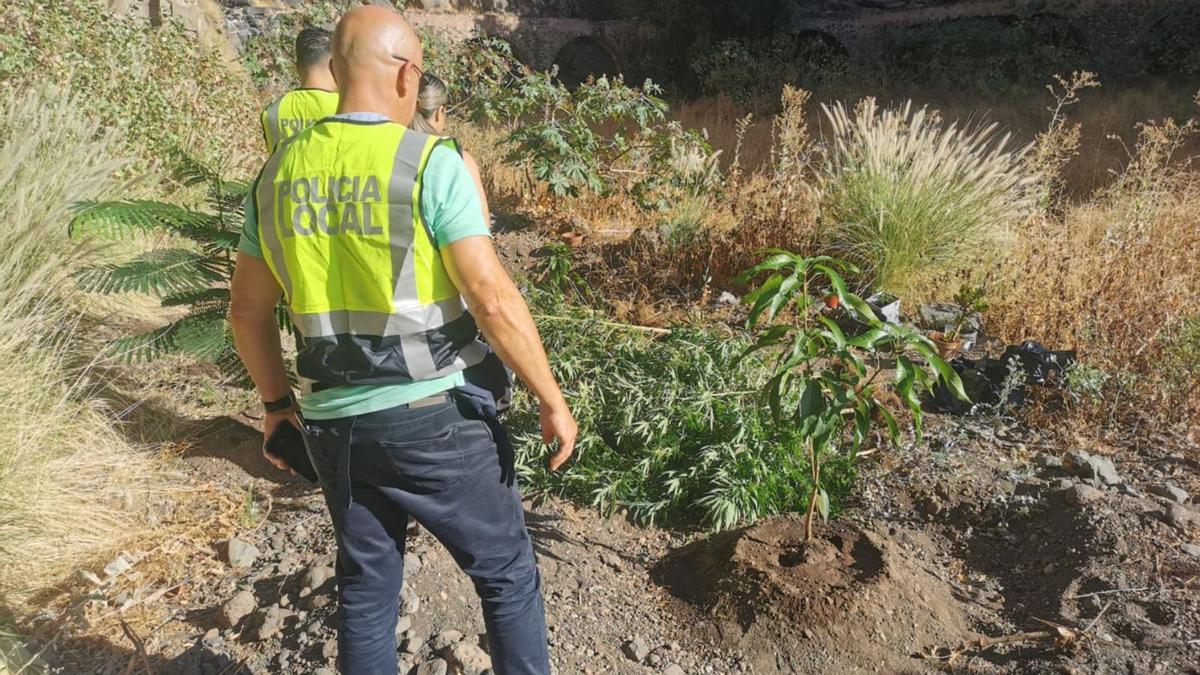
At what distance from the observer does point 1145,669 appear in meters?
2.32

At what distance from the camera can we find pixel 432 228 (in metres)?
1.60

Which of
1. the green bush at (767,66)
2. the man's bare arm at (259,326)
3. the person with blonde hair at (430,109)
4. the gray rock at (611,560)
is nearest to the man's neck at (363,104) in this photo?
the man's bare arm at (259,326)

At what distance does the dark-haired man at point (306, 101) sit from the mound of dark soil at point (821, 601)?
7.13 feet

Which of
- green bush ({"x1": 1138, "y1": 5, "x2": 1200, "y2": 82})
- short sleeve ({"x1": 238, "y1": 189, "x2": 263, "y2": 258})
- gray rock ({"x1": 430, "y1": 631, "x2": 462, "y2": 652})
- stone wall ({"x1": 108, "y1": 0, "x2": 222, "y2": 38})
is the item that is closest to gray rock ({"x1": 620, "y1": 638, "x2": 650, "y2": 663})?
gray rock ({"x1": 430, "y1": 631, "x2": 462, "y2": 652})

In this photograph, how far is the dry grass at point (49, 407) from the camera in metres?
2.96

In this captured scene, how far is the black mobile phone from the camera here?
2094 mm

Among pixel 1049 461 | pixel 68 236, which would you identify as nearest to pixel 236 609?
pixel 68 236

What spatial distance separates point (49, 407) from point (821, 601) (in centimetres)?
323

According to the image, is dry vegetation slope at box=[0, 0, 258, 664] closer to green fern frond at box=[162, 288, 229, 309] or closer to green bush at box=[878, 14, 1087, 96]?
green fern frond at box=[162, 288, 229, 309]

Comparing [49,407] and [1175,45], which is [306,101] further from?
[1175,45]

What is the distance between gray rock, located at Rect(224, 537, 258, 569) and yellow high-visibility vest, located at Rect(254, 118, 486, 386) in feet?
5.62

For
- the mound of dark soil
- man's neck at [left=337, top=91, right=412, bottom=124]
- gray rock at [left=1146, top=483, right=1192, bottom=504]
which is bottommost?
the mound of dark soil

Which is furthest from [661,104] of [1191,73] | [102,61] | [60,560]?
[1191,73]

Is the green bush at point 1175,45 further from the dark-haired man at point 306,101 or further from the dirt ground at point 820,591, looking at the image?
the dark-haired man at point 306,101
